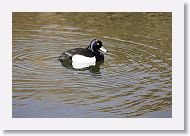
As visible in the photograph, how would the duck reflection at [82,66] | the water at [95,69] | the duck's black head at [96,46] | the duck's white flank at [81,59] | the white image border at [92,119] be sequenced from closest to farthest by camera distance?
the white image border at [92,119] → the water at [95,69] → the duck reflection at [82,66] → the duck's white flank at [81,59] → the duck's black head at [96,46]

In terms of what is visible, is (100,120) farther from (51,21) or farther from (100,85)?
(51,21)

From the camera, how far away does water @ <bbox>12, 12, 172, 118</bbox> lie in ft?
30.3

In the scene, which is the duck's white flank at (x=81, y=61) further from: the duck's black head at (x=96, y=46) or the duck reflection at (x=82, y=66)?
the duck's black head at (x=96, y=46)

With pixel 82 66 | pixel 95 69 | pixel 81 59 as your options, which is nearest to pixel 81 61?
pixel 81 59

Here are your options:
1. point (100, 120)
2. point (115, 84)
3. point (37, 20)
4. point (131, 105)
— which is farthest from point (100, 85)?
point (37, 20)

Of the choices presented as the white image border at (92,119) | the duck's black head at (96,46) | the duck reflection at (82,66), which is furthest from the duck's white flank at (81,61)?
the white image border at (92,119)

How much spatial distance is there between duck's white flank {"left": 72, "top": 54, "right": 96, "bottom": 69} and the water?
9.8 inches

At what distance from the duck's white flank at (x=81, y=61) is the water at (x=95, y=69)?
25cm

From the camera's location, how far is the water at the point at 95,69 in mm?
9234

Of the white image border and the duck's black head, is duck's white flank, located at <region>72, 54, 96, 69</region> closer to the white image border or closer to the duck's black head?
the duck's black head

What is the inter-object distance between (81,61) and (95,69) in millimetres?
625

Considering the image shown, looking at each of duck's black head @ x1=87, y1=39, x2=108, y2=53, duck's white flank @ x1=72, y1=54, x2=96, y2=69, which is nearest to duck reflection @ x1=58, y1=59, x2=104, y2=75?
duck's white flank @ x1=72, y1=54, x2=96, y2=69

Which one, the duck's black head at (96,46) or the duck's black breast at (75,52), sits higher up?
the duck's black head at (96,46)
